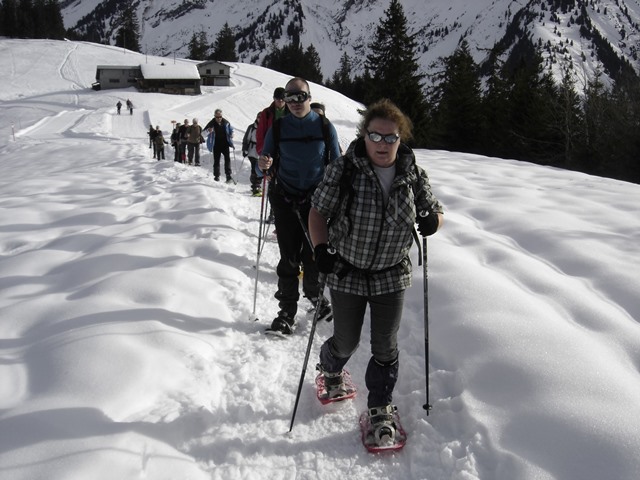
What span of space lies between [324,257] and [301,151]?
1.78 metres

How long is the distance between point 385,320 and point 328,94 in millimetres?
58417

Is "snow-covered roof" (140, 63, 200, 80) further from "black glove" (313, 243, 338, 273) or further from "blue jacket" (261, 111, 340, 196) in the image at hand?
"black glove" (313, 243, 338, 273)

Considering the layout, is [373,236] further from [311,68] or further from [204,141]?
[311,68]

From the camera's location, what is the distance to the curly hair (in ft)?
9.02

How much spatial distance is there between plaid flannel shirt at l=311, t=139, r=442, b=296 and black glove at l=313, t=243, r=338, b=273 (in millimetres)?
109

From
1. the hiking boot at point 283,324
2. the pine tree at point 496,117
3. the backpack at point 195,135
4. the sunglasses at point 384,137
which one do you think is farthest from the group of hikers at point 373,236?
the pine tree at point 496,117

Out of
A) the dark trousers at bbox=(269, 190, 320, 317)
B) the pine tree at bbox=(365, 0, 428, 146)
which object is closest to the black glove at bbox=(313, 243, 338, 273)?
the dark trousers at bbox=(269, 190, 320, 317)

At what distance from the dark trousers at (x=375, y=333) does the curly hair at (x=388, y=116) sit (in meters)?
1.04

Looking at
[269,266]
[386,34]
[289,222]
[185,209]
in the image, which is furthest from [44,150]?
[386,34]

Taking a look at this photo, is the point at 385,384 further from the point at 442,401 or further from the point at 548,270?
the point at 548,270

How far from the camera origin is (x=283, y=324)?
Result: 4703 mm

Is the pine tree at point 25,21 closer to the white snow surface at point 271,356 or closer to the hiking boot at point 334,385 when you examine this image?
the white snow surface at point 271,356

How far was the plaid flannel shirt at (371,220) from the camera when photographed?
2.83m

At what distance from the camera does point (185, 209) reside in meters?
8.44
